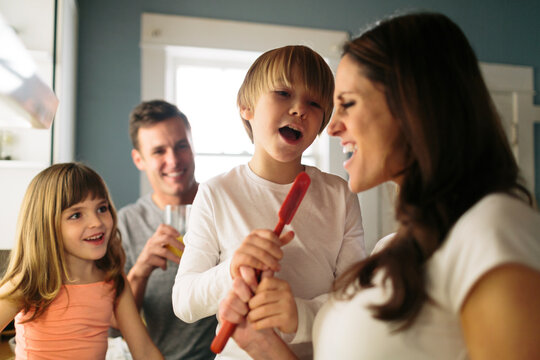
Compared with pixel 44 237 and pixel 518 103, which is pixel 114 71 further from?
pixel 518 103

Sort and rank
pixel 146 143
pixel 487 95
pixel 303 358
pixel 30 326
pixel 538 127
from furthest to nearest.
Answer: pixel 538 127 → pixel 146 143 → pixel 30 326 → pixel 303 358 → pixel 487 95

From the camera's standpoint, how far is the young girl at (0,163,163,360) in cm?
97

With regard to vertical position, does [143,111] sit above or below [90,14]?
below

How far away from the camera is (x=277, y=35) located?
8.07 ft

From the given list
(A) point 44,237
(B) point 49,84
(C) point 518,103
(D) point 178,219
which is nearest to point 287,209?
(D) point 178,219

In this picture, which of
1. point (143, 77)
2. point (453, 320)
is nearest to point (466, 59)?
point (453, 320)

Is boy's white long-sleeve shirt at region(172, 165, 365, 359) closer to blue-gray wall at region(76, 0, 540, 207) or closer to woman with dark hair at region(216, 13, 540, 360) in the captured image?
woman with dark hair at region(216, 13, 540, 360)

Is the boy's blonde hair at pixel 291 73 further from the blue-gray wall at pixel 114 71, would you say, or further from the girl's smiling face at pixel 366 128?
the blue-gray wall at pixel 114 71

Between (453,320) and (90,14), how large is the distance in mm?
2290

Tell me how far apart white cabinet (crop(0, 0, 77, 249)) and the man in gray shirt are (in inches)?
12.2

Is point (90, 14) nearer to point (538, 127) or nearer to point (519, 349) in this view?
point (519, 349)

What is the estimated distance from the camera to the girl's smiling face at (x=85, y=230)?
3.30 ft

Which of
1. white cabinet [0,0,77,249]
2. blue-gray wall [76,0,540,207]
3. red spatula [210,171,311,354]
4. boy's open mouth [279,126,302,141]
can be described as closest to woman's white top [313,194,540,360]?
red spatula [210,171,311,354]

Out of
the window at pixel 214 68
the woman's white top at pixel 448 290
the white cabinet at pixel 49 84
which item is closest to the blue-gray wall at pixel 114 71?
A: the window at pixel 214 68
